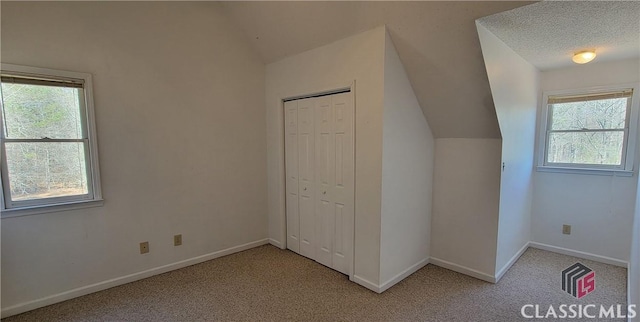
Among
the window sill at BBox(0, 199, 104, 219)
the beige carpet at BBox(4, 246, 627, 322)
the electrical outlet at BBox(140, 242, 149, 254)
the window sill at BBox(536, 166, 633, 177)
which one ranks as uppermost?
the window sill at BBox(536, 166, 633, 177)

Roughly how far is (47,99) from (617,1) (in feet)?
13.7

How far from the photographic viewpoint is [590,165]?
320cm

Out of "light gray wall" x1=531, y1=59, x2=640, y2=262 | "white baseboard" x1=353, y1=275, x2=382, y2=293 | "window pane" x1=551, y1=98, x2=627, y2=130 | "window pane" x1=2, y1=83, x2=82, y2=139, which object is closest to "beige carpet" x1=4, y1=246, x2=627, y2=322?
"white baseboard" x1=353, y1=275, x2=382, y2=293

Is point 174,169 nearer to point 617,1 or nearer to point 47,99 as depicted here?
point 47,99

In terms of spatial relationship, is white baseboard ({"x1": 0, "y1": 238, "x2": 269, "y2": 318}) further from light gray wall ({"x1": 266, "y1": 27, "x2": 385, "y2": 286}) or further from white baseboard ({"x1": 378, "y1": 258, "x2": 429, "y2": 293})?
white baseboard ({"x1": 378, "y1": 258, "x2": 429, "y2": 293})

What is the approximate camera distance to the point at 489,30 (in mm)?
2254

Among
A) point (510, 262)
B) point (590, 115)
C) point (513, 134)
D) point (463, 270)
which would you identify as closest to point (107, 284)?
point (463, 270)

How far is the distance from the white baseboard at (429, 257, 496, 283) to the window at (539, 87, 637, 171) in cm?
→ 170

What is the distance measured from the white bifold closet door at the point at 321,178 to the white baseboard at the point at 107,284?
2.81ft

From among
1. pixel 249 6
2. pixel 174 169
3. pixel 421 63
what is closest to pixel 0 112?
pixel 174 169

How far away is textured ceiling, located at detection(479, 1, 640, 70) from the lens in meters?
1.89

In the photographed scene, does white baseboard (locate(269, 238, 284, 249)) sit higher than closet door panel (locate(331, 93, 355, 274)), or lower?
lower

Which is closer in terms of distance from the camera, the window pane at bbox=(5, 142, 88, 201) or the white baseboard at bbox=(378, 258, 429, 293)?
the window pane at bbox=(5, 142, 88, 201)

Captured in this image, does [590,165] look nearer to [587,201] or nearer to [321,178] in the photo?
[587,201]
